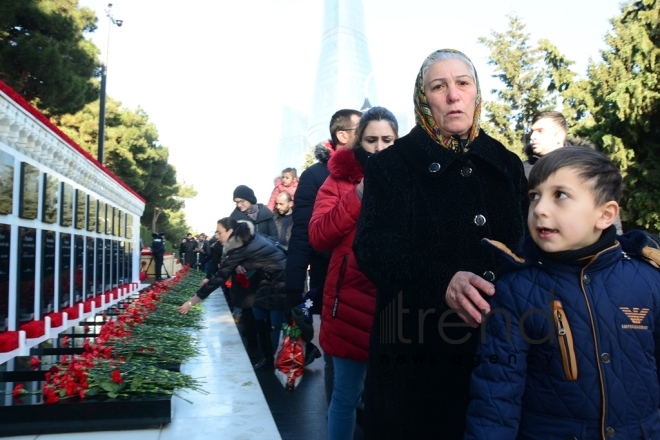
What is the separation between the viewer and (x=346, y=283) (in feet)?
11.8

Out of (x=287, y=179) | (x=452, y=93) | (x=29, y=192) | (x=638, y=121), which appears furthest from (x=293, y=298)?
(x=638, y=121)

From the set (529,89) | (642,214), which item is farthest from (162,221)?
(642,214)

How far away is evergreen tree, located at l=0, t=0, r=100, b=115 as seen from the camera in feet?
67.0

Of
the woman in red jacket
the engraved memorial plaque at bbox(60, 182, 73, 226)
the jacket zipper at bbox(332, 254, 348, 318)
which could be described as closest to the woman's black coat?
the woman in red jacket

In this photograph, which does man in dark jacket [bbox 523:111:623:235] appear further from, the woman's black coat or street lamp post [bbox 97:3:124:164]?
street lamp post [bbox 97:3:124:164]

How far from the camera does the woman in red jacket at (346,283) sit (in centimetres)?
356

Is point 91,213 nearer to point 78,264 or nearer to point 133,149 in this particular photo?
point 78,264

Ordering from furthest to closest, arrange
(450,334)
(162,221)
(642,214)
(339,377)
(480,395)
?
(162,221) < (642,214) < (339,377) < (450,334) < (480,395)

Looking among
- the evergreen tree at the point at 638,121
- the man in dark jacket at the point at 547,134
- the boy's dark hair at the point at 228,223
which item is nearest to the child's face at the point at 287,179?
the boy's dark hair at the point at 228,223

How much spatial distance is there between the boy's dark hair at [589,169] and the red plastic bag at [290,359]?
350 centimetres

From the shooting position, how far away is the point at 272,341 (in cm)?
837

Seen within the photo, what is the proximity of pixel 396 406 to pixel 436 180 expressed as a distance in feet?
2.55

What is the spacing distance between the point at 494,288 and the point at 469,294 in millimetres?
98

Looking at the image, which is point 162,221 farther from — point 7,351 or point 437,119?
point 437,119
